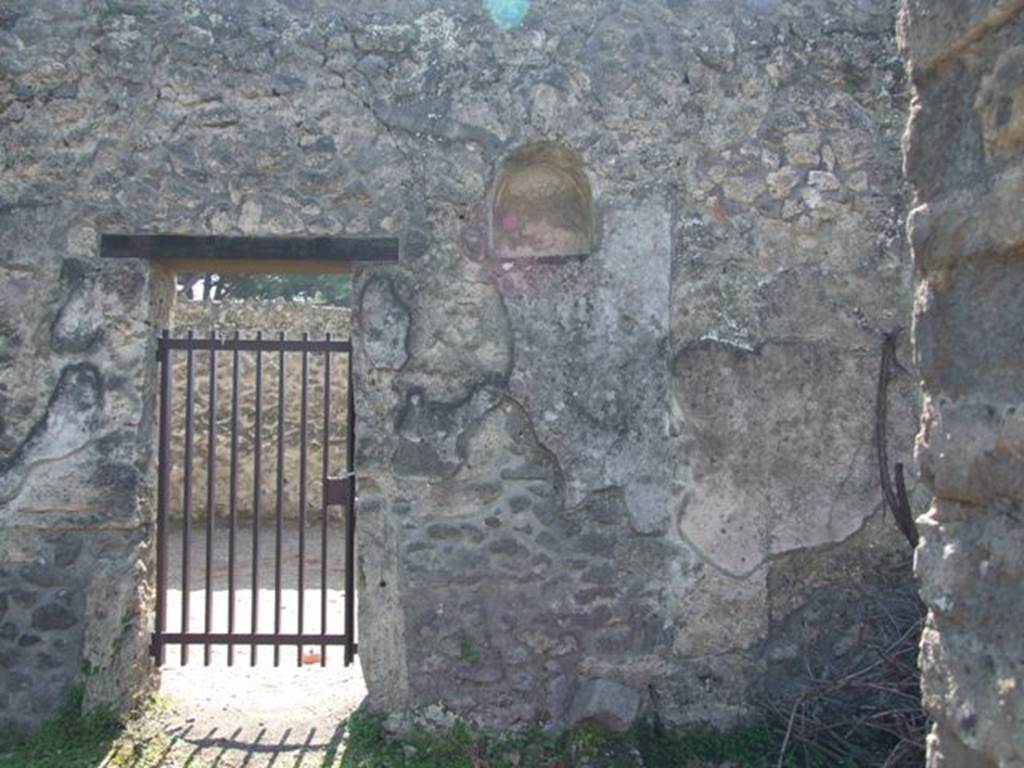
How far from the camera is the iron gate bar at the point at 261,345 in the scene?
4.56m

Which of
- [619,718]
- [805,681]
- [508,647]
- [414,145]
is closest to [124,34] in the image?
[414,145]

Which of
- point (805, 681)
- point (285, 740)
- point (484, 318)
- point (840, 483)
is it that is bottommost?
point (285, 740)

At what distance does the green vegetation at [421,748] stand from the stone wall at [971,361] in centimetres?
262

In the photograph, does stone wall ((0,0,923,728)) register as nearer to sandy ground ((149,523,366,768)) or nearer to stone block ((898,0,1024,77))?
sandy ground ((149,523,366,768))

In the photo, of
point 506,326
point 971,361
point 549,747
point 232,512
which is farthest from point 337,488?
point 971,361

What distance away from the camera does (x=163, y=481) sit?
458cm

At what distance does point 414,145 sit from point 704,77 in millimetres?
1350

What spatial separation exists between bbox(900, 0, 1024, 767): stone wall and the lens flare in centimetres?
293

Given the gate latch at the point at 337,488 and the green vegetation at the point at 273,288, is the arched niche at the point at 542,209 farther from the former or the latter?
the green vegetation at the point at 273,288

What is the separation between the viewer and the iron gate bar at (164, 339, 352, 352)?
4.56m

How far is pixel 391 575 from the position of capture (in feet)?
14.3

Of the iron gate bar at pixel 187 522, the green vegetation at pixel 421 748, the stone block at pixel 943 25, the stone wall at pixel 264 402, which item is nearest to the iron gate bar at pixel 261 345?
the iron gate bar at pixel 187 522

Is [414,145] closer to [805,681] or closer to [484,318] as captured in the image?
[484,318]

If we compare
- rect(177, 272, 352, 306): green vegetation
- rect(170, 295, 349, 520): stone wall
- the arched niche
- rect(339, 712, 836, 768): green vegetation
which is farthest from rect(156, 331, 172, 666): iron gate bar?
rect(177, 272, 352, 306): green vegetation
